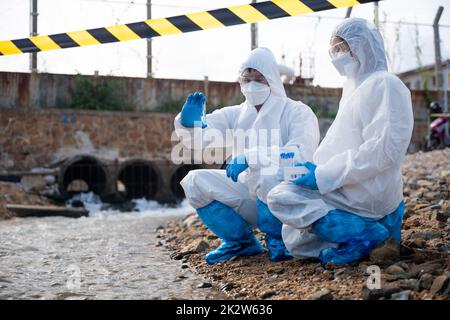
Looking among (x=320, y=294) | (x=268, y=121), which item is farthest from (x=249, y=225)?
(x=320, y=294)

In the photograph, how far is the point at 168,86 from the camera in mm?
10891

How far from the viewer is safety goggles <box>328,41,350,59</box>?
2.72 meters

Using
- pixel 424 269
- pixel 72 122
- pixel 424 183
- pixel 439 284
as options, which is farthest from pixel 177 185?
pixel 439 284

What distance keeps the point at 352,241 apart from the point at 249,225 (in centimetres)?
81

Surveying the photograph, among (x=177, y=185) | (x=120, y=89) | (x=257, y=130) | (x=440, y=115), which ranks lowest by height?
(x=177, y=185)

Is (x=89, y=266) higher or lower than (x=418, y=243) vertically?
lower

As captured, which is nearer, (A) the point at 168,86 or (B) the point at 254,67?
(B) the point at 254,67

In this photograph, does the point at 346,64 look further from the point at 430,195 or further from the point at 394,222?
the point at 430,195

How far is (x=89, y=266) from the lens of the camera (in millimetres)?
3434

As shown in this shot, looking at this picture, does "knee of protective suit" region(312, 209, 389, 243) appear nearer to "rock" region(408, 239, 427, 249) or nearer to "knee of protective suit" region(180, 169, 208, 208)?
"rock" region(408, 239, 427, 249)

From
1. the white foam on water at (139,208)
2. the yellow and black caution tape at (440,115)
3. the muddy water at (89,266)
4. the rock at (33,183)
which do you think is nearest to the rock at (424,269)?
the muddy water at (89,266)

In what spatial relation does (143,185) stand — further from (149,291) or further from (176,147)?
(149,291)

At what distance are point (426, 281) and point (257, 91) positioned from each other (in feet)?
5.06

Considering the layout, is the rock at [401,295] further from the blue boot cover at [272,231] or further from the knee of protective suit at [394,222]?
the blue boot cover at [272,231]
